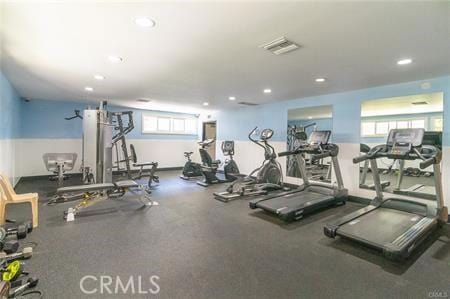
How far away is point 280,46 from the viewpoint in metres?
2.54

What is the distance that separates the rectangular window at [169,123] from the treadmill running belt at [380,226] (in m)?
7.35

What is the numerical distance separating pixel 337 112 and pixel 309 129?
0.83 meters

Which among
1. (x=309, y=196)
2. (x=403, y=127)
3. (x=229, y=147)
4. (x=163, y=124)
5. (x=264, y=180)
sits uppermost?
(x=163, y=124)

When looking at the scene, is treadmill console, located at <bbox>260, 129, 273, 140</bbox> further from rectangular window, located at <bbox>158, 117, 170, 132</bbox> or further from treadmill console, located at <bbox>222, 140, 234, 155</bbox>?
rectangular window, located at <bbox>158, 117, 170, 132</bbox>

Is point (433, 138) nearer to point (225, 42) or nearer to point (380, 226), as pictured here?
point (380, 226)

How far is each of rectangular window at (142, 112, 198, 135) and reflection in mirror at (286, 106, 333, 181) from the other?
4.75m

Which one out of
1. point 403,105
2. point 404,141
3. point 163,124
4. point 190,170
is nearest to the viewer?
A: point 404,141

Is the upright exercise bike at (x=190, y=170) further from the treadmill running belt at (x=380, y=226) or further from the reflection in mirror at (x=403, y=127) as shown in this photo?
the treadmill running belt at (x=380, y=226)

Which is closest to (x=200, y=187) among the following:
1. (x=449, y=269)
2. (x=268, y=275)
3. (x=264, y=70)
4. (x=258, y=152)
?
(x=258, y=152)

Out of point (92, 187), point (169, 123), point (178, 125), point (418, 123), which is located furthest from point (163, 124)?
point (418, 123)

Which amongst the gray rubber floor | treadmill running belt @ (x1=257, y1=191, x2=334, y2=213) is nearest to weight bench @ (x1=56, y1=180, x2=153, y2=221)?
the gray rubber floor
